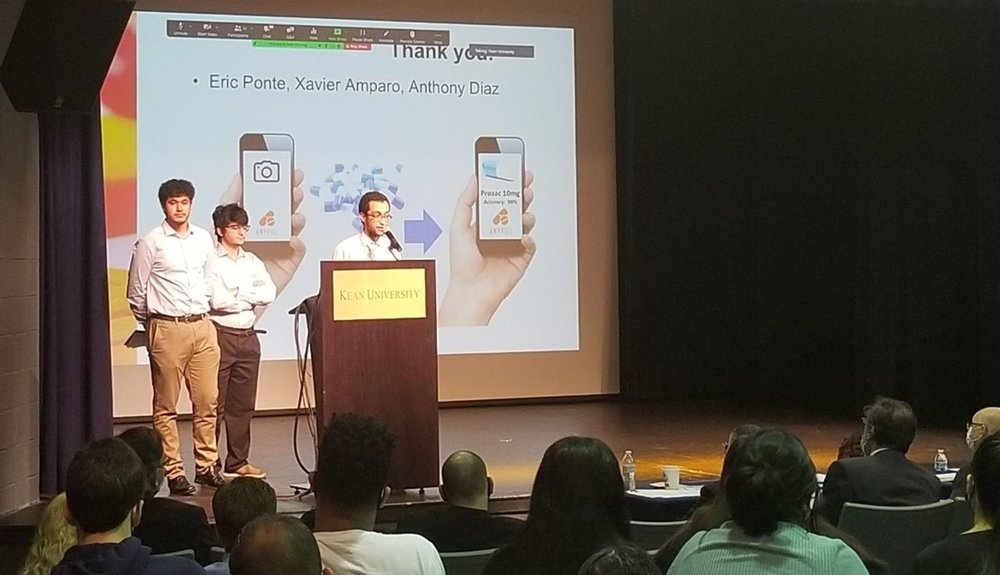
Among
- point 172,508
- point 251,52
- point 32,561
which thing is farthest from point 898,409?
point 251,52

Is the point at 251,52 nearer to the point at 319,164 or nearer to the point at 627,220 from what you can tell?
the point at 319,164

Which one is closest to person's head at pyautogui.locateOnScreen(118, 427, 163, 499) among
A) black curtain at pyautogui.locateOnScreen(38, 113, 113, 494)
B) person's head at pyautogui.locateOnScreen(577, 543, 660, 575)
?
person's head at pyautogui.locateOnScreen(577, 543, 660, 575)

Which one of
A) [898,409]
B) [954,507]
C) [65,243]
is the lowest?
[954,507]

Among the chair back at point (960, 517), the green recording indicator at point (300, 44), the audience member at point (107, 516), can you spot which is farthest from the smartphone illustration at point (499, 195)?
the audience member at point (107, 516)

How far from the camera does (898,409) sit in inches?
128

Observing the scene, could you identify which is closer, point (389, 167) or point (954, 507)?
point (954, 507)

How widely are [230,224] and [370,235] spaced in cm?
62

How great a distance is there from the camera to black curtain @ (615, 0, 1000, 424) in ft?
24.5

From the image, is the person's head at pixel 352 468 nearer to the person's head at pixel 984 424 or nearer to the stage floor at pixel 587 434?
the person's head at pixel 984 424

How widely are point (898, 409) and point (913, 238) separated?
15.3ft

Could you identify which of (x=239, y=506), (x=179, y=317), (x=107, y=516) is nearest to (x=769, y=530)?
(x=239, y=506)

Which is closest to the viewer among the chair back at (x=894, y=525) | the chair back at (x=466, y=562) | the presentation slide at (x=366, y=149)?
the chair back at (x=466, y=562)

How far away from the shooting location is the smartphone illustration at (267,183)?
726cm

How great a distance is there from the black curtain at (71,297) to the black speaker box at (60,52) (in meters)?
0.37
